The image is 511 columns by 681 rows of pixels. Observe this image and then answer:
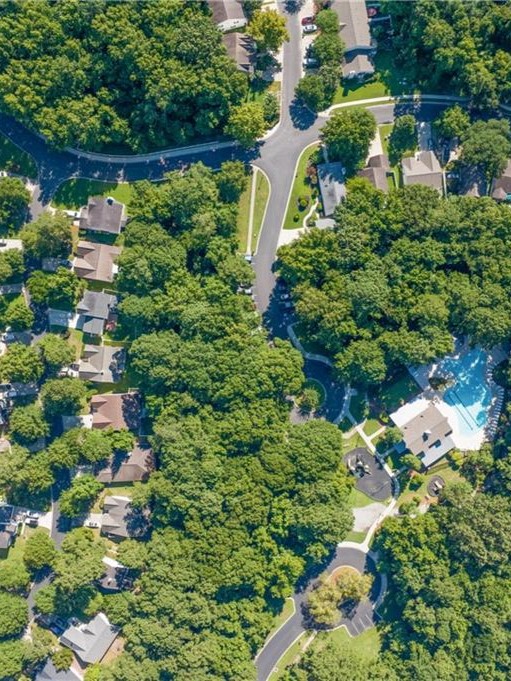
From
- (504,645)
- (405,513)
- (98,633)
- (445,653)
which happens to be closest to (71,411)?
(98,633)

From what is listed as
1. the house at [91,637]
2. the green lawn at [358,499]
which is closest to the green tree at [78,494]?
the house at [91,637]

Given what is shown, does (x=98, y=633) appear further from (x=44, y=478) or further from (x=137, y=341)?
(x=137, y=341)

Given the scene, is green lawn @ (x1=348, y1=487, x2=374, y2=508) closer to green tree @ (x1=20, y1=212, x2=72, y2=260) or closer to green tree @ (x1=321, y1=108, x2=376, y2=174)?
green tree @ (x1=321, y1=108, x2=376, y2=174)

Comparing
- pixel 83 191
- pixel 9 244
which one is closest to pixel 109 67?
pixel 83 191

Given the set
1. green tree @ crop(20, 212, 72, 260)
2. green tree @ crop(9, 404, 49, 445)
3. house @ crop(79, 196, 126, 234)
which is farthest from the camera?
house @ crop(79, 196, 126, 234)

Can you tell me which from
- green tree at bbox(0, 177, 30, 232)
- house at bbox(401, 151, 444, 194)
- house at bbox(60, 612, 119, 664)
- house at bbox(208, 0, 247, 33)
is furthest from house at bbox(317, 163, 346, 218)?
house at bbox(60, 612, 119, 664)
